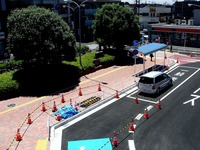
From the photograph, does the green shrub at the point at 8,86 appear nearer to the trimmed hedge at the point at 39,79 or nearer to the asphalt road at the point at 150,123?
the trimmed hedge at the point at 39,79

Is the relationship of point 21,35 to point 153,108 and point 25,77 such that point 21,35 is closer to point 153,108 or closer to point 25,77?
point 25,77

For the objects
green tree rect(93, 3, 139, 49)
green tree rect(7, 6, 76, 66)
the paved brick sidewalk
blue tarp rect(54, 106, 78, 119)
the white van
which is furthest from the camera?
green tree rect(93, 3, 139, 49)

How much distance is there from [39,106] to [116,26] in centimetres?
1855

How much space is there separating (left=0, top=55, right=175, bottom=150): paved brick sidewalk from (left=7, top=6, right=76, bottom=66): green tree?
4.30m

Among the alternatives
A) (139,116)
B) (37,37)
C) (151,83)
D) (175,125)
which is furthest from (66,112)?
(37,37)

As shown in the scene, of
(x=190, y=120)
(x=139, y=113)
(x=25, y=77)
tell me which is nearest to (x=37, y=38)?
(x=25, y=77)

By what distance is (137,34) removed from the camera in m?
37.3

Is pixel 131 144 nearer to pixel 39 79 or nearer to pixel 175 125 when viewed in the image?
pixel 175 125

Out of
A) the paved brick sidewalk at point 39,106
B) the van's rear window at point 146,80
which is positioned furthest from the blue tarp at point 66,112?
the van's rear window at point 146,80

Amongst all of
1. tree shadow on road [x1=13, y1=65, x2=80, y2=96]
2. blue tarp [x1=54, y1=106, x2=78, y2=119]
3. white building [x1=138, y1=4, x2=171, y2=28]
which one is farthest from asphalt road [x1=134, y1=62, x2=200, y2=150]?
white building [x1=138, y1=4, x2=171, y2=28]

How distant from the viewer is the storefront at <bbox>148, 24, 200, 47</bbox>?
48.2m

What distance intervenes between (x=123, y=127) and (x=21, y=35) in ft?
46.1

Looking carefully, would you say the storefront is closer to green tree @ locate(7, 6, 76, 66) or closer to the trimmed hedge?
the trimmed hedge

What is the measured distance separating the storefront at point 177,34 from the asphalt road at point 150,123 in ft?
87.8
